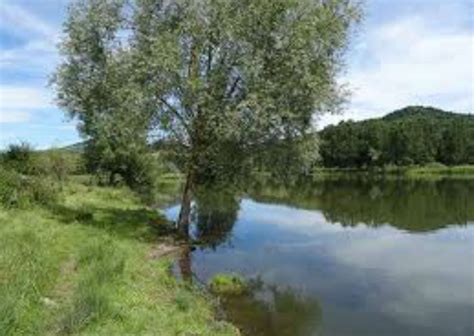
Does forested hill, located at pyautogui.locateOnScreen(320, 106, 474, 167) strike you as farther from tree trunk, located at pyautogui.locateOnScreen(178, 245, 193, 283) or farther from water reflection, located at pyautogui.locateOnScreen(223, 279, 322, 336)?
water reflection, located at pyautogui.locateOnScreen(223, 279, 322, 336)

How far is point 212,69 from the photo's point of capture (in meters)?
33.3

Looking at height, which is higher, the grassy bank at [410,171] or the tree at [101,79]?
the tree at [101,79]

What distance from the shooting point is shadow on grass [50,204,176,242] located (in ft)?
105

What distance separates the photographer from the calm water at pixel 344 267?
19719 millimetres

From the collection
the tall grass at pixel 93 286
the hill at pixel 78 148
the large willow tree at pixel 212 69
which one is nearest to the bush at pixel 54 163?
the hill at pixel 78 148

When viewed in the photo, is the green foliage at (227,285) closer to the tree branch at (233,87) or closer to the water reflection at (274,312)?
the water reflection at (274,312)

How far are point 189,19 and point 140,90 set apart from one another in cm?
398

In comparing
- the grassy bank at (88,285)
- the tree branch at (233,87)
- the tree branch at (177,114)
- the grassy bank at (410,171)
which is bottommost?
the grassy bank at (88,285)

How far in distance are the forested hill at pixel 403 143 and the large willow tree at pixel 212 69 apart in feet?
402

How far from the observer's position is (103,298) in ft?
51.8

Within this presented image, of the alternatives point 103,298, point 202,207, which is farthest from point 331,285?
point 202,207

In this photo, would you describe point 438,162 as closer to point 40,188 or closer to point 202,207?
point 202,207

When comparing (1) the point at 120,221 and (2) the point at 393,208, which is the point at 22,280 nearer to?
(1) the point at 120,221

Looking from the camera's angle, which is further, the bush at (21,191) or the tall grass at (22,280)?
the bush at (21,191)
